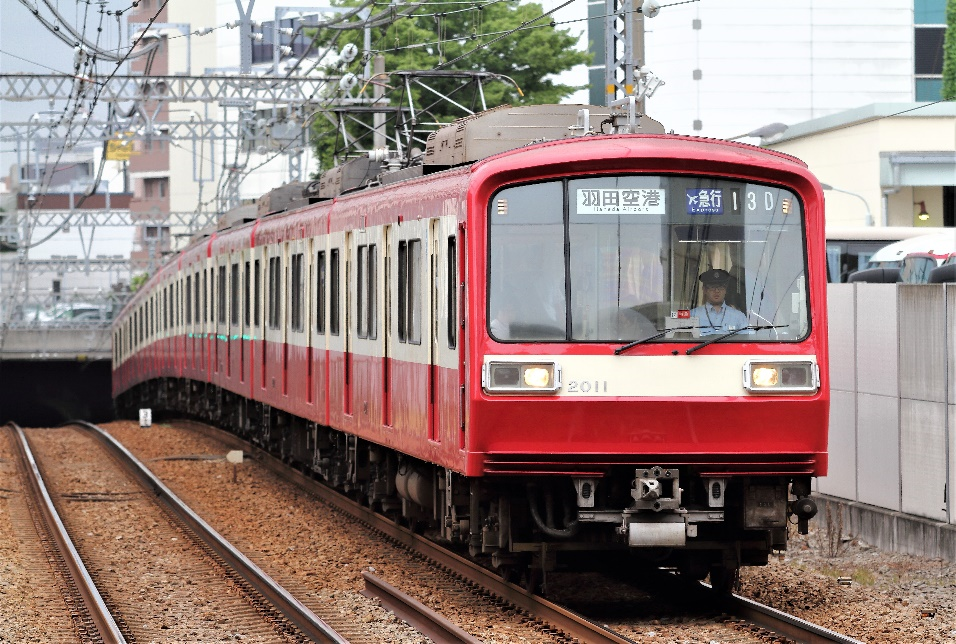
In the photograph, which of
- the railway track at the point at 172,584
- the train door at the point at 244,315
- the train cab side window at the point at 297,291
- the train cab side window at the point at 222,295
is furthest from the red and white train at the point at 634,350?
the train cab side window at the point at 222,295

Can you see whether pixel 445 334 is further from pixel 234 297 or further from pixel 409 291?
pixel 234 297

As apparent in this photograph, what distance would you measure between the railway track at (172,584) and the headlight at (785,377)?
9.19 feet

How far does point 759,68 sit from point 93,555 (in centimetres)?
4561

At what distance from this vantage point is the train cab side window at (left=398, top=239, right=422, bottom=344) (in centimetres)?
1141

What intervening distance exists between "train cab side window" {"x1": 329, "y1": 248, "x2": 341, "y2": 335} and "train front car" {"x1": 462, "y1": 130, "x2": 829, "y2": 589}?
5.19 metres

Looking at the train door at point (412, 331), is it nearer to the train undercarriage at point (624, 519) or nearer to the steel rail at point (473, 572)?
the train undercarriage at point (624, 519)

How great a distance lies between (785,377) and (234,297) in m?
13.6

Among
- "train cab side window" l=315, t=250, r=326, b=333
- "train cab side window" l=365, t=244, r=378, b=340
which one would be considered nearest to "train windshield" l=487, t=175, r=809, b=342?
"train cab side window" l=365, t=244, r=378, b=340

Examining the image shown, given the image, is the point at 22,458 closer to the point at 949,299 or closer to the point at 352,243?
the point at 352,243

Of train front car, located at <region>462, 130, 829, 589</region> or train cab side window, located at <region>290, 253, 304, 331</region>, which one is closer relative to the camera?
train front car, located at <region>462, 130, 829, 589</region>

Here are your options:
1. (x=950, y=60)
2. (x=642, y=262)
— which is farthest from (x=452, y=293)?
(x=950, y=60)

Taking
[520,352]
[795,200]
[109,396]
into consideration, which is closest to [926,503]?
[795,200]

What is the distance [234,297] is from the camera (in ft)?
72.5

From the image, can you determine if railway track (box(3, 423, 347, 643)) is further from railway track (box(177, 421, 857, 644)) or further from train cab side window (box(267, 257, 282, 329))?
train cab side window (box(267, 257, 282, 329))
